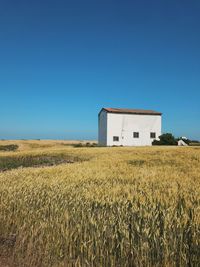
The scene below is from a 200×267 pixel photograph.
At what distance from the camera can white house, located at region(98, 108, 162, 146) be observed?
5022 cm

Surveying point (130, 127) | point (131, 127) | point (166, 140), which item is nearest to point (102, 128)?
point (130, 127)

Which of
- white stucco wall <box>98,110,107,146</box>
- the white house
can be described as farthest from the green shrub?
white stucco wall <box>98,110,107,146</box>

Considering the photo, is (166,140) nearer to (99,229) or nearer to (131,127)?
(131,127)

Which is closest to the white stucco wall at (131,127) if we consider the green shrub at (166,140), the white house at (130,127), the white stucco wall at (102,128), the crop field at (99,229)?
the white house at (130,127)

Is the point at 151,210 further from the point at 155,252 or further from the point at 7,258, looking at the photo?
the point at 7,258

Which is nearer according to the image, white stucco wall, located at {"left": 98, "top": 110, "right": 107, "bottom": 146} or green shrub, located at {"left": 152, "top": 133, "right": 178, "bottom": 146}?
green shrub, located at {"left": 152, "top": 133, "right": 178, "bottom": 146}

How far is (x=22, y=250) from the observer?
19.2 feet

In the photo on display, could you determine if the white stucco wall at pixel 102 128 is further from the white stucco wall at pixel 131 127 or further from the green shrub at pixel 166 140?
the green shrub at pixel 166 140

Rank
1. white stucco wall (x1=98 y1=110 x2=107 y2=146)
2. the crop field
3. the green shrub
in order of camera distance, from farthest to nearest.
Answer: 1. white stucco wall (x1=98 y1=110 x2=107 y2=146)
2. the green shrub
3. the crop field

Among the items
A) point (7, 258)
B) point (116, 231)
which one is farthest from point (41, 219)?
point (116, 231)

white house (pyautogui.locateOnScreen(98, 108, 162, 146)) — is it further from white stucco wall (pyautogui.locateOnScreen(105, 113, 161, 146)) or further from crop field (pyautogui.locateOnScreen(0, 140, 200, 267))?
crop field (pyautogui.locateOnScreen(0, 140, 200, 267))

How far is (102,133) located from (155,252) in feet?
160

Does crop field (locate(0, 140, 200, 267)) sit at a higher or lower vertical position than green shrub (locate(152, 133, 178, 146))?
lower

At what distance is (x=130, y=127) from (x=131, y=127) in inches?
7.3
